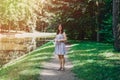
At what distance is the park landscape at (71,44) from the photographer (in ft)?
55.1

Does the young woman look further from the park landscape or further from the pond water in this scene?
the pond water

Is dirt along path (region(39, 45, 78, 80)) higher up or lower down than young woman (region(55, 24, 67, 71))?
lower down

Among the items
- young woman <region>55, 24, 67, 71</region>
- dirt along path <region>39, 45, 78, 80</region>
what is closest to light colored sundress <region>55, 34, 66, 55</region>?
young woman <region>55, 24, 67, 71</region>

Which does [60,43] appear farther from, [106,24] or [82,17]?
[82,17]

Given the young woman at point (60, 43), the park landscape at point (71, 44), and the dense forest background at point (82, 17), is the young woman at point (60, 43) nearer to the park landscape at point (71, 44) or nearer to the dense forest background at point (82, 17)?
the park landscape at point (71, 44)

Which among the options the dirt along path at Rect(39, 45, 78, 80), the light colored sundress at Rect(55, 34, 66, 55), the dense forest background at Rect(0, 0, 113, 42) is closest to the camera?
the dirt along path at Rect(39, 45, 78, 80)

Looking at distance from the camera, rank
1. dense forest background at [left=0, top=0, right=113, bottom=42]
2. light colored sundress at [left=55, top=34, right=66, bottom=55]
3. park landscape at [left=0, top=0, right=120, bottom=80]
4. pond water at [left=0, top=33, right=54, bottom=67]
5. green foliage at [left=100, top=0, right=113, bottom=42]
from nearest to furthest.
→ park landscape at [left=0, top=0, right=120, bottom=80] < light colored sundress at [left=55, top=34, right=66, bottom=55] < pond water at [left=0, top=33, right=54, bottom=67] < green foliage at [left=100, top=0, right=113, bottom=42] < dense forest background at [left=0, top=0, right=113, bottom=42]

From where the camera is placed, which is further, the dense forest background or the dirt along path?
the dense forest background

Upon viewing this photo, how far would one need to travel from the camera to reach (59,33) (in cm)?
1717

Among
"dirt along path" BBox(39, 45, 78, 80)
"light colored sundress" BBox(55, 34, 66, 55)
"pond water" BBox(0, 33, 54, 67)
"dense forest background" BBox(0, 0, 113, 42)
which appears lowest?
"pond water" BBox(0, 33, 54, 67)

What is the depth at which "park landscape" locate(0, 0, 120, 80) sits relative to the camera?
16.8 meters

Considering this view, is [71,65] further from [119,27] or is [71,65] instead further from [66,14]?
[66,14]

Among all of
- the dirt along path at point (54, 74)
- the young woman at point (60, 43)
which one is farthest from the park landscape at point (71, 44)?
the young woman at point (60, 43)

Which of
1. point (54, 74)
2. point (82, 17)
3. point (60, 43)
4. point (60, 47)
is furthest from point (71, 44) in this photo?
point (54, 74)
